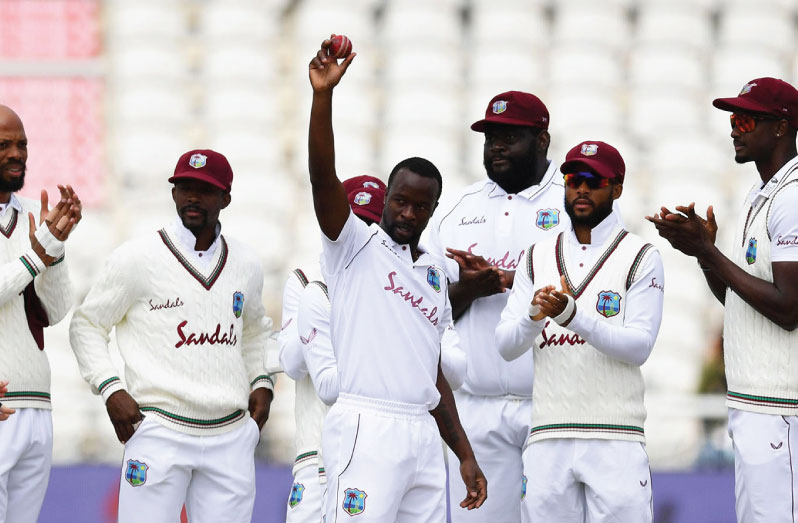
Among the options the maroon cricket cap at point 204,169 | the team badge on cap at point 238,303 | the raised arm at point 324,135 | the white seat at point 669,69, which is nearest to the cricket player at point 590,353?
the raised arm at point 324,135

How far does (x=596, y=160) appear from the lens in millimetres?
4383

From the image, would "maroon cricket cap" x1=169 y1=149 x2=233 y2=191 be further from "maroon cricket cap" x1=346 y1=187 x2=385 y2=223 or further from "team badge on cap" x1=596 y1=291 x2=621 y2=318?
"team badge on cap" x1=596 y1=291 x2=621 y2=318

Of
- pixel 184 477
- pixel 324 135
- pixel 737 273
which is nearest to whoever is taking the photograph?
pixel 324 135

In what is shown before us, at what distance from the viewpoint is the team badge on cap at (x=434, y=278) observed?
159 inches

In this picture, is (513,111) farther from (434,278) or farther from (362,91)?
(362,91)

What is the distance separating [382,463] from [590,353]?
98 centimetres

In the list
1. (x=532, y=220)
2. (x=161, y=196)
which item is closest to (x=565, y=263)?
(x=532, y=220)

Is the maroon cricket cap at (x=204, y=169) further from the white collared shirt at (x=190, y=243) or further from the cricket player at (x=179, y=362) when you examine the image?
the white collared shirt at (x=190, y=243)

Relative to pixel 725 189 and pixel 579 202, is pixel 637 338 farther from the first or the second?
pixel 725 189

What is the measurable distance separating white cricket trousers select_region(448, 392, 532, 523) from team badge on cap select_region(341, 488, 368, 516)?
1180 millimetres

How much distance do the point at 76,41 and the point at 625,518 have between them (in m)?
8.30

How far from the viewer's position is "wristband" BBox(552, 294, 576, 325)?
4086 millimetres

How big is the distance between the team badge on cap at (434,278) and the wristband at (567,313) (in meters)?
0.40

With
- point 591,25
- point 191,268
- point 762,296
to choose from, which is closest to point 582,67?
point 591,25
